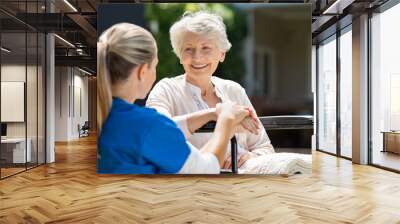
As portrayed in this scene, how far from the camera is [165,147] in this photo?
415cm

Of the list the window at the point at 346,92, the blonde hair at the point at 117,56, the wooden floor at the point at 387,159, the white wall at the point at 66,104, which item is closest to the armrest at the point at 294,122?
the blonde hair at the point at 117,56

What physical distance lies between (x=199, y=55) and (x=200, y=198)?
5.61 feet

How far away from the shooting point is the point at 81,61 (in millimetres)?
13180

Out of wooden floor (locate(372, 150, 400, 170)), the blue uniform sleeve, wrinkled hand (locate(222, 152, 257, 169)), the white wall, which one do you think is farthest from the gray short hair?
the white wall

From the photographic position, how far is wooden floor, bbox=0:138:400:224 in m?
4.31

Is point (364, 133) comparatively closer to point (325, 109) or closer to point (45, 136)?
point (325, 109)

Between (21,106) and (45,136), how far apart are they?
4.58ft

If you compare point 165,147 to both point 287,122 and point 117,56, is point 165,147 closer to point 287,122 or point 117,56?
point 117,56

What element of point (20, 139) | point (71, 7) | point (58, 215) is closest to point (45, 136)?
point (20, 139)

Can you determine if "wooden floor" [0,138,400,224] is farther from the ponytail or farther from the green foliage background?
the green foliage background

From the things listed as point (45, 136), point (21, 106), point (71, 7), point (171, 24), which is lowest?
point (45, 136)

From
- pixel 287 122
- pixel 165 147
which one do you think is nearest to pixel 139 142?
pixel 165 147

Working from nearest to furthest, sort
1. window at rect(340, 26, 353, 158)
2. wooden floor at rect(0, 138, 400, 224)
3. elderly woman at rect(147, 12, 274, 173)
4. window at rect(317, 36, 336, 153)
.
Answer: wooden floor at rect(0, 138, 400, 224) → elderly woman at rect(147, 12, 274, 173) → window at rect(340, 26, 353, 158) → window at rect(317, 36, 336, 153)

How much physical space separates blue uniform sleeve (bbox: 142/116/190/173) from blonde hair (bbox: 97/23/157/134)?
0.51 m
